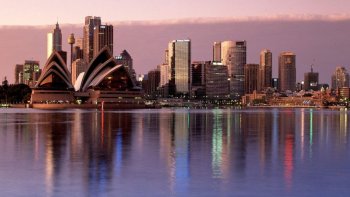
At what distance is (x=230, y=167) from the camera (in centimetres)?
2189

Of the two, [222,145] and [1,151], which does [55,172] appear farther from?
[222,145]

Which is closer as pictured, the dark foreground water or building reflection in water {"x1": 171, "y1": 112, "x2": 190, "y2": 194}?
the dark foreground water

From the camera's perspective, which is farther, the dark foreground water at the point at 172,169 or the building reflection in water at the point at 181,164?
the building reflection in water at the point at 181,164

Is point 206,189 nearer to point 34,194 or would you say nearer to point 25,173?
point 34,194

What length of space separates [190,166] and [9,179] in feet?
22.6

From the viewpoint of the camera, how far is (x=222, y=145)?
32.3 m

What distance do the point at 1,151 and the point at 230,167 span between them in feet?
39.7

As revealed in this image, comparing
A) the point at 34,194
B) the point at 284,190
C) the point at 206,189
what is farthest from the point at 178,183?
the point at 34,194

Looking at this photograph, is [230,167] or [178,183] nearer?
[178,183]

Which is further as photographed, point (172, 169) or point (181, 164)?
point (181, 164)

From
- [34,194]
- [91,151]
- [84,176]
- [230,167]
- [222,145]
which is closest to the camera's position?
[34,194]

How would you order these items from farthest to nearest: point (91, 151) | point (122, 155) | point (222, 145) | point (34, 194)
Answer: point (222, 145), point (91, 151), point (122, 155), point (34, 194)

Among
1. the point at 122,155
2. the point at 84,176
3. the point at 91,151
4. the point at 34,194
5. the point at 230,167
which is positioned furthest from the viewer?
the point at 91,151

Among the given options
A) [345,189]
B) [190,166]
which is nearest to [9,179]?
[190,166]
